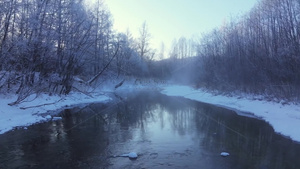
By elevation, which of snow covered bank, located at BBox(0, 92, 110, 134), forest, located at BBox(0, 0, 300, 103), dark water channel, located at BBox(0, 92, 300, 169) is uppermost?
forest, located at BBox(0, 0, 300, 103)

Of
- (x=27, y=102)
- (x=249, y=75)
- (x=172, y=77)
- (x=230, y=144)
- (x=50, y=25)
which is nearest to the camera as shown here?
(x=230, y=144)

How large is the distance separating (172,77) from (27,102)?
82.3m

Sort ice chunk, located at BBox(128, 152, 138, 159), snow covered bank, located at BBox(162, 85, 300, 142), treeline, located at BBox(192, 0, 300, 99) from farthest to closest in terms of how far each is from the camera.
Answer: treeline, located at BBox(192, 0, 300, 99), snow covered bank, located at BBox(162, 85, 300, 142), ice chunk, located at BBox(128, 152, 138, 159)

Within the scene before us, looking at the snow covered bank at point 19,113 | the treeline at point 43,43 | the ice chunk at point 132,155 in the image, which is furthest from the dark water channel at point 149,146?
the treeline at point 43,43

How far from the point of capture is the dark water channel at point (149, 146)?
7.61 meters

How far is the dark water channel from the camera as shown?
25.0 ft

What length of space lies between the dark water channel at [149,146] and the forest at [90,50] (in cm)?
682

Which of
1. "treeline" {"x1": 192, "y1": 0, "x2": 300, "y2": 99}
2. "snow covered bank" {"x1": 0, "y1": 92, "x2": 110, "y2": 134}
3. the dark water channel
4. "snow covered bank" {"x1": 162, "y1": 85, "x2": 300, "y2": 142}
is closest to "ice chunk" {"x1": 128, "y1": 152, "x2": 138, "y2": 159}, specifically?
the dark water channel

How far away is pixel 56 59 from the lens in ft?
81.3

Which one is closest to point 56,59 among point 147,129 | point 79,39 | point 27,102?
point 79,39

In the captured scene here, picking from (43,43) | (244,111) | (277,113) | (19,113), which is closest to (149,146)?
(19,113)

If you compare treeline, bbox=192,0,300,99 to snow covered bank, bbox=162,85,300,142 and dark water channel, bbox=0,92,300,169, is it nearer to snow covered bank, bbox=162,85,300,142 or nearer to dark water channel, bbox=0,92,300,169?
snow covered bank, bbox=162,85,300,142

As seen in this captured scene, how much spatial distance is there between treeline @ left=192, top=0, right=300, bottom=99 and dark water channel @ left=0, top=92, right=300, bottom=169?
854cm

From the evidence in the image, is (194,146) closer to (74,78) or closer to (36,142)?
(36,142)
